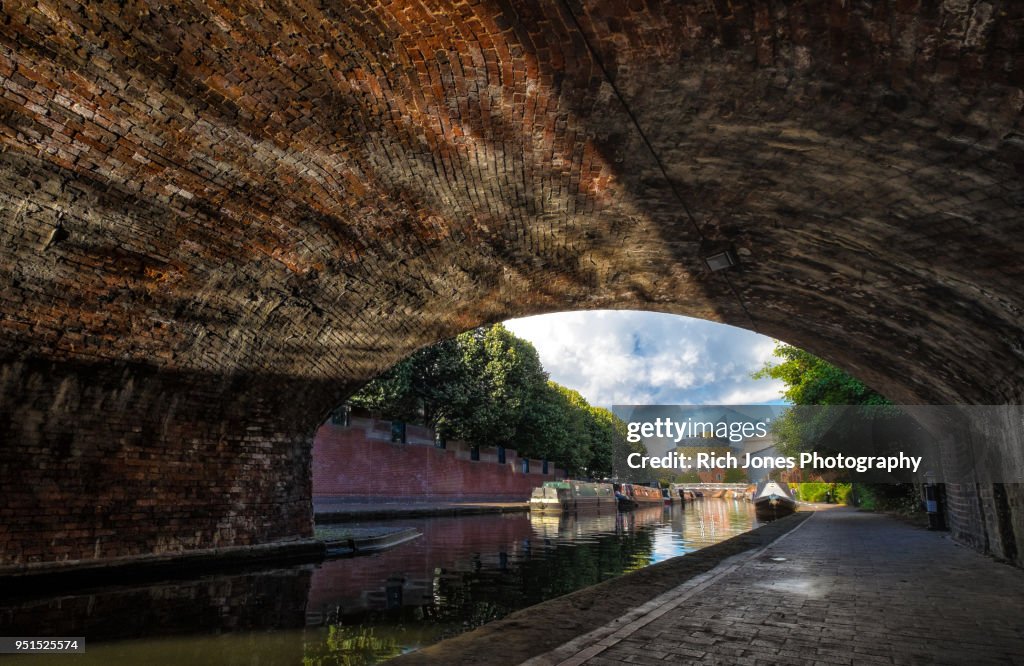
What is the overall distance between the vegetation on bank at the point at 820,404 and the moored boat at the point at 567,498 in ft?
34.7

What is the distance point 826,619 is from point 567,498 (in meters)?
28.6

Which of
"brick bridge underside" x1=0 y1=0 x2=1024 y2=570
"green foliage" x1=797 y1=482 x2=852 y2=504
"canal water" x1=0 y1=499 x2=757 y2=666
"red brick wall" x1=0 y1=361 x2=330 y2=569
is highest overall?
"brick bridge underside" x1=0 y1=0 x2=1024 y2=570

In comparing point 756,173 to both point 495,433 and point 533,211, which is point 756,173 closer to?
point 533,211

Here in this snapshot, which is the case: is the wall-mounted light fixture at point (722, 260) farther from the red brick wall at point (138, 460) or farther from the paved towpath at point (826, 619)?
the red brick wall at point (138, 460)

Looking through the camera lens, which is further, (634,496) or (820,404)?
(634,496)

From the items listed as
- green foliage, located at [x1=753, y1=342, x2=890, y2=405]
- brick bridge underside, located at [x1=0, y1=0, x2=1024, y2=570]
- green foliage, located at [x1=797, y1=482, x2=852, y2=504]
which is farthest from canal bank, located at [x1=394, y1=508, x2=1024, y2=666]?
green foliage, located at [x1=797, y1=482, x2=852, y2=504]

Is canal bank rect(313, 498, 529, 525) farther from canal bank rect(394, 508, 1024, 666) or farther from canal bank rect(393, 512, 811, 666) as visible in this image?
canal bank rect(394, 508, 1024, 666)

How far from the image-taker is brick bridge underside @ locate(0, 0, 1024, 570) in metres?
4.08

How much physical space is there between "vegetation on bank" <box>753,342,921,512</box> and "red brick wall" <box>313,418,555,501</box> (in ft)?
48.7

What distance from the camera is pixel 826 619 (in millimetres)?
5438

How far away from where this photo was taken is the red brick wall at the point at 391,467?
2419cm

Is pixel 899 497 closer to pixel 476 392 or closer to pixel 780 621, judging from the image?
pixel 476 392

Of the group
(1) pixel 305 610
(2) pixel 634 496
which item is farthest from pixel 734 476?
(1) pixel 305 610

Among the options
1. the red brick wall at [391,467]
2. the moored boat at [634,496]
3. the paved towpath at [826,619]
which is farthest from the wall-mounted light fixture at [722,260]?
the moored boat at [634,496]
